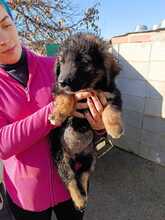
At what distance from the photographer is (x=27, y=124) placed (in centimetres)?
132

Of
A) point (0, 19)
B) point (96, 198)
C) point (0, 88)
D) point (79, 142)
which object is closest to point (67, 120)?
point (79, 142)

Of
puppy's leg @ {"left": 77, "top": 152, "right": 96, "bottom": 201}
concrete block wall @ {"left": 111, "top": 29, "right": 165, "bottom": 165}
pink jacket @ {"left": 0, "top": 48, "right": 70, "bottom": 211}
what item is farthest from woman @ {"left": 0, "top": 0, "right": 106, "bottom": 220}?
concrete block wall @ {"left": 111, "top": 29, "right": 165, "bottom": 165}

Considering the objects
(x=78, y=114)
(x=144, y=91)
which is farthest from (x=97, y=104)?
(x=144, y=91)

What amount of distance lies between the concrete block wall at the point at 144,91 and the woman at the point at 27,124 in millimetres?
2780

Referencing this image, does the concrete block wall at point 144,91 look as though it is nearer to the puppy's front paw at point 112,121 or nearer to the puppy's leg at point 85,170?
the puppy's leg at point 85,170

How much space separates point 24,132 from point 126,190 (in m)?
2.68

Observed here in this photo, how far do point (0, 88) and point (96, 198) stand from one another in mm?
2529

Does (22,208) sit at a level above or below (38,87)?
below

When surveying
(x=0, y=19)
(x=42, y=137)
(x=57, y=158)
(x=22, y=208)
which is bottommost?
(x=22, y=208)

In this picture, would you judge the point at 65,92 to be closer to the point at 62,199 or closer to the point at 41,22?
the point at 62,199

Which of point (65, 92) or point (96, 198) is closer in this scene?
point (65, 92)

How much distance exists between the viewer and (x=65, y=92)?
1.50 meters

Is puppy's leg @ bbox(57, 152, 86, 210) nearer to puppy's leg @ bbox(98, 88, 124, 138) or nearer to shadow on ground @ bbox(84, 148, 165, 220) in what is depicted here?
puppy's leg @ bbox(98, 88, 124, 138)

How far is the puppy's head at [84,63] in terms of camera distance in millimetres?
1449
